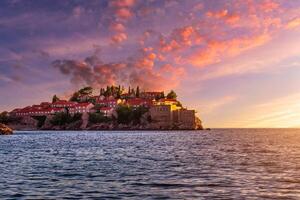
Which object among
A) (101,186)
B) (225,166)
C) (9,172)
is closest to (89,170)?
(9,172)

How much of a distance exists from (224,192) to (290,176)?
958 cm

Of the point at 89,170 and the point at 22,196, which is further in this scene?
the point at 89,170

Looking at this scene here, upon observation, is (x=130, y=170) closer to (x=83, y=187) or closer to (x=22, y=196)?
(x=83, y=187)

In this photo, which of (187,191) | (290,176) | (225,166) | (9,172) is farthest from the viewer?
(225,166)

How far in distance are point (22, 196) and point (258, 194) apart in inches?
498

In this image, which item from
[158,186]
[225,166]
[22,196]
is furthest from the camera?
[225,166]

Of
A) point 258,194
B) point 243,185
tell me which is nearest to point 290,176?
point 243,185

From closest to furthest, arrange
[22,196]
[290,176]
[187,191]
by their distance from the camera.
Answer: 1. [22,196]
2. [187,191]
3. [290,176]

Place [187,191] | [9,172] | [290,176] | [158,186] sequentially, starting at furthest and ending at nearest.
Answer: [9,172] < [290,176] < [158,186] < [187,191]

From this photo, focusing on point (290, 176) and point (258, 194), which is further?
point (290, 176)

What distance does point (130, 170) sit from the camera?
33688mm

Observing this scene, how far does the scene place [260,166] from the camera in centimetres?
3728

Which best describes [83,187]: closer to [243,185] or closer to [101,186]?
[101,186]

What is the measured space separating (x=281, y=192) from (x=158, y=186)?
23.4 ft
